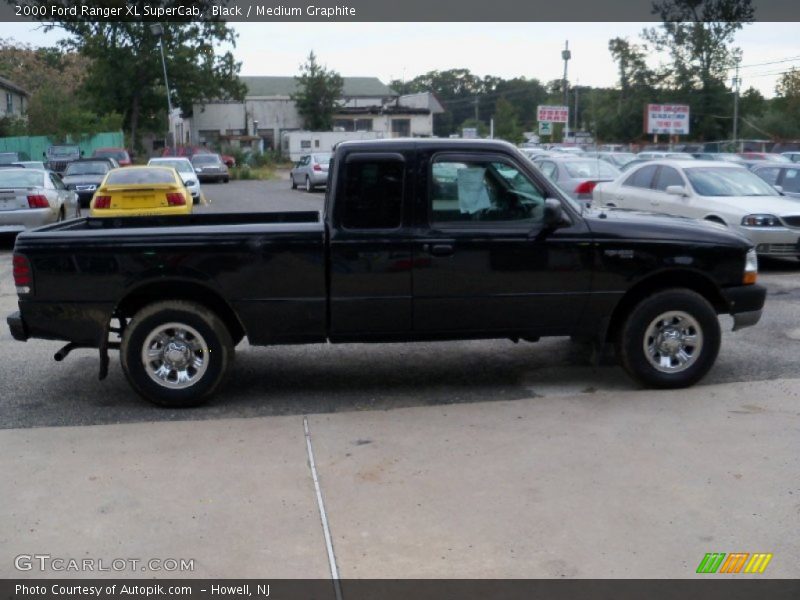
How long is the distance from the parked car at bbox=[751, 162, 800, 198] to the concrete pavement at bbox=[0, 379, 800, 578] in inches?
427

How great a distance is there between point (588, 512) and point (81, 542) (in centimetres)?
264

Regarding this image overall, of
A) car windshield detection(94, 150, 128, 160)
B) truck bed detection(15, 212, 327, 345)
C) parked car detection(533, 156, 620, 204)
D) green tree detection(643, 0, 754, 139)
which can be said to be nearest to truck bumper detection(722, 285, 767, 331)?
truck bed detection(15, 212, 327, 345)

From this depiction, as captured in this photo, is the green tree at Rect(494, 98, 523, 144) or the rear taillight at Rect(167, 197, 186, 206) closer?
the rear taillight at Rect(167, 197, 186, 206)

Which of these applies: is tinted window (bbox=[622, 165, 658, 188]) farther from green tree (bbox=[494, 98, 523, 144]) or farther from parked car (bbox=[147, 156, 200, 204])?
green tree (bbox=[494, 98, 523, 144])

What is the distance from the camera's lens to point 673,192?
13914 mm

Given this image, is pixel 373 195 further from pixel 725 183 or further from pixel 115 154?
pixel 115 154

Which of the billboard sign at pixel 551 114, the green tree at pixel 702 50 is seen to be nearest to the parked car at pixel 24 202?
the billboard sign at pixel 551 114

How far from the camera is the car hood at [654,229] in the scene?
285 inches

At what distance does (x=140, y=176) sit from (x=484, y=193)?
1275cm

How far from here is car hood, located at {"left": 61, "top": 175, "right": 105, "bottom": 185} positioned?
27.9 meters

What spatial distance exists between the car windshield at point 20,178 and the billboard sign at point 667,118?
46601 mm

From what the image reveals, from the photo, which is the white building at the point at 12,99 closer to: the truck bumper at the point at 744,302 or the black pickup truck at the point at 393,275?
the black pickup truck at the point at 393,275

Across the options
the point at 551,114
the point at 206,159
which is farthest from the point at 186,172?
the point at 551,114

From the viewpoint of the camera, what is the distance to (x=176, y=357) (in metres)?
7.04
